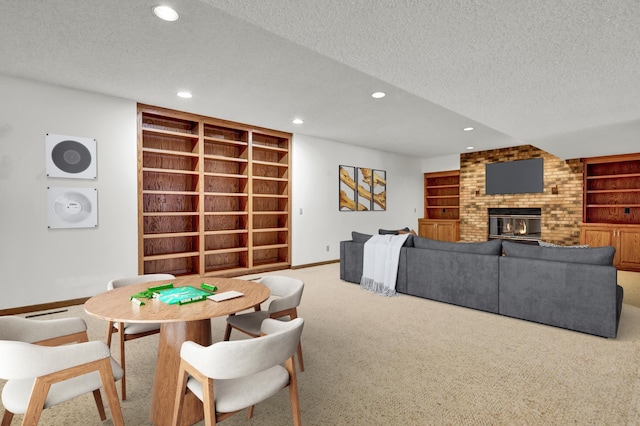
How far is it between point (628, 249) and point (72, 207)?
8.66 metres

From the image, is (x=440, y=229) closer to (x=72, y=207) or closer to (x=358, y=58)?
(x=358, y=58)

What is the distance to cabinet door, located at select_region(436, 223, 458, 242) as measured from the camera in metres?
8.62

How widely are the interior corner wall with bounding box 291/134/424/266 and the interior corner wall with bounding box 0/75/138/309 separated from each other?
9.35 ft

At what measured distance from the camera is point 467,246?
3.94 metres

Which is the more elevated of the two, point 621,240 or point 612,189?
point 612,189

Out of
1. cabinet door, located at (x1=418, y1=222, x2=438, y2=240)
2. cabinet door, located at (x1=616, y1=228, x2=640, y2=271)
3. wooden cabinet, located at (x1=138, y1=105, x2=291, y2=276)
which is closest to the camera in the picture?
wooden cabinet, located at (x1=138, y1=105, x2=291, y2=276)

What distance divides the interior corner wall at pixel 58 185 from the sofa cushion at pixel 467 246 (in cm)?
382

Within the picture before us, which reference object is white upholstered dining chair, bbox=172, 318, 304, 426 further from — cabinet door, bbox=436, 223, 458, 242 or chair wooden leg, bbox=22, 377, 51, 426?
cabinet door, bbox=436, 223, 458, 242

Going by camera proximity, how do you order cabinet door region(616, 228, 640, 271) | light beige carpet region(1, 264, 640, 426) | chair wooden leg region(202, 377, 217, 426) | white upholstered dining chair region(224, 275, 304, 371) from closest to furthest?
chair wooden leg region(202, 377, 217, 426) → light beige carpet region(1, 264, 640, 426) → white upholstered dining chair region(224, 275, 304, 371) → cabinet door region(616, 228, 640, 271)

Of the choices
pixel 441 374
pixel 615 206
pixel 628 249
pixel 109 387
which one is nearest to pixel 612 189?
pixel 615 206

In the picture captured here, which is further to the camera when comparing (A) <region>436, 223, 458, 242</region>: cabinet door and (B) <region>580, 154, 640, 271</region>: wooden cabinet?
(A) <region>436, 223, 458, 242</region>: cabinet door

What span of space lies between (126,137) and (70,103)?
26.8 inches

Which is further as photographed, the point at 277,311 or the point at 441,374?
the point at 441,374

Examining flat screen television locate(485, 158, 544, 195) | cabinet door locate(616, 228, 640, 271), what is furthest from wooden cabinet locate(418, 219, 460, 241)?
cabinet door locate(616, 228, 640, 271)
